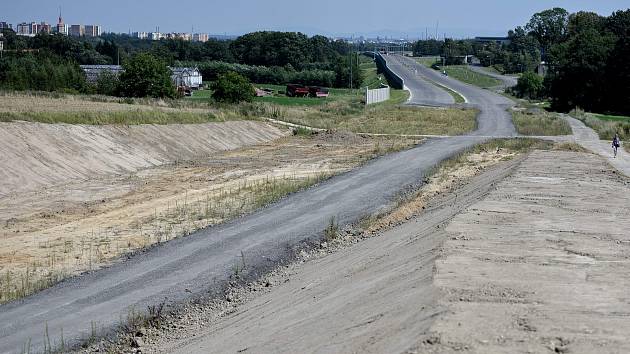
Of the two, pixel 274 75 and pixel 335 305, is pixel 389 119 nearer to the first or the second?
pixel 335 305

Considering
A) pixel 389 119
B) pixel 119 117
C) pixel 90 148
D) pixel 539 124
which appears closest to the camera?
pixel 90 148

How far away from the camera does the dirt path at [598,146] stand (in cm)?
4364

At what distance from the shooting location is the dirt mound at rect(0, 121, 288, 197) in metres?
39.1

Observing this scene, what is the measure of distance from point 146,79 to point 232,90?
12.9m

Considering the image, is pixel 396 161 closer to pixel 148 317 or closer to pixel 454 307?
pixel 148 317

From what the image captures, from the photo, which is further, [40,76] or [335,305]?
[40,76]

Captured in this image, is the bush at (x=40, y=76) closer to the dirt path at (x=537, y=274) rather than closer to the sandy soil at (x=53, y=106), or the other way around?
the sandy soil at (x=53, y=106)

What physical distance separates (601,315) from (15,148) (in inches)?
1302

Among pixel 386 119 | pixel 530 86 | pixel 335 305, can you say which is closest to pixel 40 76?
pixel 386 119

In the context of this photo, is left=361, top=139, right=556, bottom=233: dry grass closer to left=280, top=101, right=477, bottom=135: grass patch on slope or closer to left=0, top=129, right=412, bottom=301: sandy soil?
left=0, top=129, right=412, bottom=301: sandy soil

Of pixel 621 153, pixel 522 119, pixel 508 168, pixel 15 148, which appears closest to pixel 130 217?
pixel 15 148

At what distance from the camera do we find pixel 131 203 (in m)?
34.5

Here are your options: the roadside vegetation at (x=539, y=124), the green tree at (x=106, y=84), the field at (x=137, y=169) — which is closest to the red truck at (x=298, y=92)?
the green tree at (x=106, y=84)

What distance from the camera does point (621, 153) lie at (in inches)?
1950
